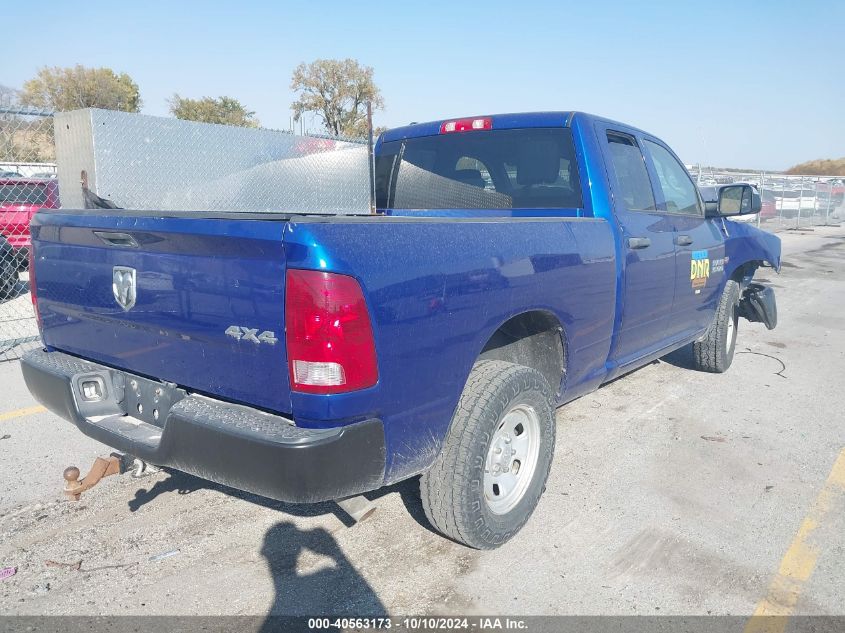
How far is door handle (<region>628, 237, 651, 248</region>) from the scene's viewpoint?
3.80 m

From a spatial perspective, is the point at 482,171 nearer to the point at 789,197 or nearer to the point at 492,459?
the point at 492,459

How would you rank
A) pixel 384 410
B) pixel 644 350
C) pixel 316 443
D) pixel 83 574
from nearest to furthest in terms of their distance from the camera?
pixel 316 443 < pixel 384 410 < pixel 83 574 < pixel 644 350

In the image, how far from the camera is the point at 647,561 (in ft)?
9.87

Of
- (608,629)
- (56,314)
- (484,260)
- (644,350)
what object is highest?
(484,260)

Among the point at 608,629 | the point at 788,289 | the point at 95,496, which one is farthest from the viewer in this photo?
the point at 788,289

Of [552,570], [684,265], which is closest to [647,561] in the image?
[552,570]

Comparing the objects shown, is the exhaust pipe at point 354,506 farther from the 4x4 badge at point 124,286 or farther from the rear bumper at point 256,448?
the 4x4 badge at point 124,286

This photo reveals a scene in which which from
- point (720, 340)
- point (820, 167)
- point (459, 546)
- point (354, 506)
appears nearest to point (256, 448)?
point (354, 506)

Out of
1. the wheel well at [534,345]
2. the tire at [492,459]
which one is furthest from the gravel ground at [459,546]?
the wheel well at [534,345]

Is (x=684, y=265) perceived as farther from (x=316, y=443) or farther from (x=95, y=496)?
(x=95, y=496)

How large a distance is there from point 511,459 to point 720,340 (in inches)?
133

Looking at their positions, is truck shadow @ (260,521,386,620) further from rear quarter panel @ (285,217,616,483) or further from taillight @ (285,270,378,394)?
taillight @ (285,270,378,394)

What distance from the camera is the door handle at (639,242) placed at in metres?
3.80

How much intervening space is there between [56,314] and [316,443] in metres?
1.73
